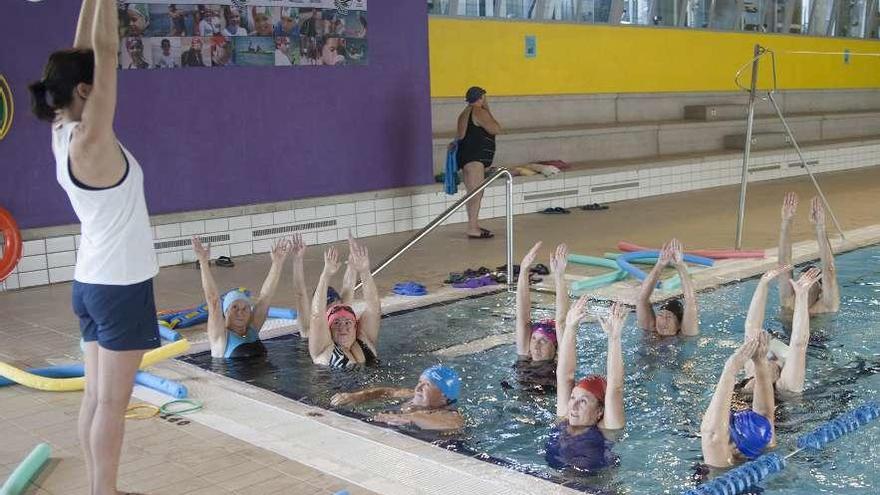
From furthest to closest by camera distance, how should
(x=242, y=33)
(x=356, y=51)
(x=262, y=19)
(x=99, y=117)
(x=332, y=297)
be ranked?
(x=356, y=51), (x=262, y=19), (x=242, y=33), (x=332, y=297), (x=99, y=117)

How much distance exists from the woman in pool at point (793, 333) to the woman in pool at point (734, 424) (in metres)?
0.81

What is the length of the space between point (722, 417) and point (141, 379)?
320 cm

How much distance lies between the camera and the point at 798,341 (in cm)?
555

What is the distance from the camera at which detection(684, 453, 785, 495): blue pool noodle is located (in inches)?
162

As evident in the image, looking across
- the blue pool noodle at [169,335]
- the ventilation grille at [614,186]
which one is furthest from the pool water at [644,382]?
the ventilation grille at [614,186]

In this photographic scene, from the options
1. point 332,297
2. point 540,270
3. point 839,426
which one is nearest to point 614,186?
point 540,270

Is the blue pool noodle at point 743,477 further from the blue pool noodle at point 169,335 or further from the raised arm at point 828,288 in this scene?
the blue pool noodle at point 169,335

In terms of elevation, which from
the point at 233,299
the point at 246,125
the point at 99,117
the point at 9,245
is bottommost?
the point at 233,299

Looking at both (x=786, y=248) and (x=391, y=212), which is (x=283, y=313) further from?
(x=391, y=212)

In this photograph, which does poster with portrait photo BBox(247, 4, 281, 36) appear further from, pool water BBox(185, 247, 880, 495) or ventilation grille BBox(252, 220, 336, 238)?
pool water BBox(185, 247, 880, 495)

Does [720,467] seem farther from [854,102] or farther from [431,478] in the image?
[854,102]

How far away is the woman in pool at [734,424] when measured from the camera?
14.4 feet

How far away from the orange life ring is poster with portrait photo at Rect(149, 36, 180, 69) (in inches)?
84.0

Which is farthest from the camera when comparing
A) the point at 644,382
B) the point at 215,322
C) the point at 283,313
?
the point at 283,313
